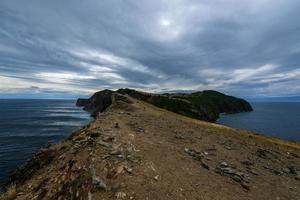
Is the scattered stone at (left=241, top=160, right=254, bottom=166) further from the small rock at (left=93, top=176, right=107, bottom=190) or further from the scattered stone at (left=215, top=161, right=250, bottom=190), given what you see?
the small rock at (left=93, top=176, right=107, bottom=190)

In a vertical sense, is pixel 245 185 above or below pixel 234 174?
below

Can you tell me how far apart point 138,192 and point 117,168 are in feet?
7.99

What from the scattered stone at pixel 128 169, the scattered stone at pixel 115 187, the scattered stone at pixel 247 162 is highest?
the scattered stone at pixel 128 169

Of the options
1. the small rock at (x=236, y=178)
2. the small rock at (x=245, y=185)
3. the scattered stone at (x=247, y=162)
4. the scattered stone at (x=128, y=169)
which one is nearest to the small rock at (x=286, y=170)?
the scattered stone at (x=247, y=162)

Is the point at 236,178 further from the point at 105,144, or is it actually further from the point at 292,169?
the point at 105,144

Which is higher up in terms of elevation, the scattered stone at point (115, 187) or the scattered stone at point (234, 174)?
the scattered stone at point (115, 187)

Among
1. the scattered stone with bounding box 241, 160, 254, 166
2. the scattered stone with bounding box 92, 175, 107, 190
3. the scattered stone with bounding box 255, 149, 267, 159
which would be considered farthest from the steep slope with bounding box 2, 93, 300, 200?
the scattered stone with bounding box 255, 149, 267, 159

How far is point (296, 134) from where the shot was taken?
10494 cm

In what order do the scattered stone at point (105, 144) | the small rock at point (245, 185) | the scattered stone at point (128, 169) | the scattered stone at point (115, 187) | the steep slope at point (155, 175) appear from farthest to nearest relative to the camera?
the scattered stone at point (105, 144)
the small rock at point (245, 185)
the scattered stone at point (128, 169)
the steep slope at point (155, 175)
the scattered stone at point (115, 187)

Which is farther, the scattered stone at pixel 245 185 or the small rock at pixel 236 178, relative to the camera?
the small rock at pixel 236 178

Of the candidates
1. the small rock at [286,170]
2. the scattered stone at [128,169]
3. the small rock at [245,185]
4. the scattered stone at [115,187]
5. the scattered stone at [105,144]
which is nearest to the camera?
the scattered stone at [115,187]

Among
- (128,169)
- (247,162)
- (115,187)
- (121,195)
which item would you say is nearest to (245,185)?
(247,162)

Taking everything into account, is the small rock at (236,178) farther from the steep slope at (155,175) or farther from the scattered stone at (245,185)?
the scattered stone at (245,185)

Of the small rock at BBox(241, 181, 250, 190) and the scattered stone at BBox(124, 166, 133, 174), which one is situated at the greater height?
the scattered stone at BBox(124, 166, 133, 174)
